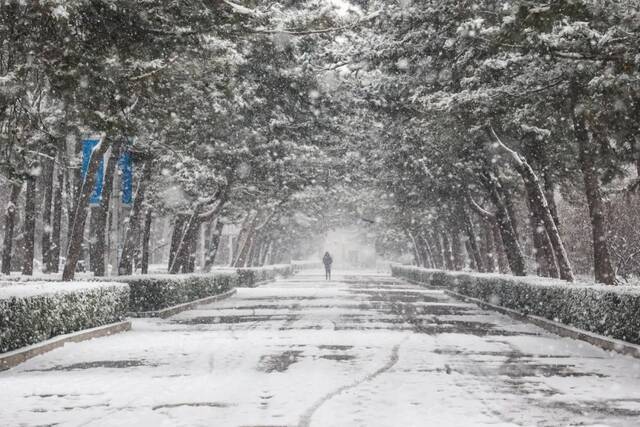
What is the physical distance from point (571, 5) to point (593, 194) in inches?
467

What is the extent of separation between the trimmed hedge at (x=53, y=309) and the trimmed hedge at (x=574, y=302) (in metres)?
10.4

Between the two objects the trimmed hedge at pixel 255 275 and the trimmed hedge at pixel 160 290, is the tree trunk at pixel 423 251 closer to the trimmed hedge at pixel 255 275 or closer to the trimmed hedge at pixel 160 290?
the trimmed hedge at pixel 255 275

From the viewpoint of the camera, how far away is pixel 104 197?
24.9 m

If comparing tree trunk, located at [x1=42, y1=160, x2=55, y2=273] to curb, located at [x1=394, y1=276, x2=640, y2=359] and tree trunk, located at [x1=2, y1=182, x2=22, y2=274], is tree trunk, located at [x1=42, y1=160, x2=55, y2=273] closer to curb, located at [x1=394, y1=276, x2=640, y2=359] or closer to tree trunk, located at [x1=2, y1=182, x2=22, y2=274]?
tree trunk, located at [x1=2, y1=182, x2=22, y2=274]

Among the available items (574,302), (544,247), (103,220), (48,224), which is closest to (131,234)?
(103,220)

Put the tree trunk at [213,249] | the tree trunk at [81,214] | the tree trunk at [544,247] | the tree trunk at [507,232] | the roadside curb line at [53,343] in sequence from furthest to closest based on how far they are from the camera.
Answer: the tree trunk at [213,249] < the tree trunk at [507,232] < the tree trunk at [544,247] < the tree trunk at [81,214] < the roadside curb line at [53,343]

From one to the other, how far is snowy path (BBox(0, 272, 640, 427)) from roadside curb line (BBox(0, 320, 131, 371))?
17cm

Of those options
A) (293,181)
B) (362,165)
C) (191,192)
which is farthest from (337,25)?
(362,165)

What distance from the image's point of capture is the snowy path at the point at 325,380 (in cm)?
845

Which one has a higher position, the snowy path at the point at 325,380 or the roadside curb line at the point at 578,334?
the roadside curb line at the point at 578,334

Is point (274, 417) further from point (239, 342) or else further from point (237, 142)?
point (237, 142)

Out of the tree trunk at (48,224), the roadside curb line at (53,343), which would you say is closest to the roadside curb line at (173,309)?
the roadside curb line at (53,343)

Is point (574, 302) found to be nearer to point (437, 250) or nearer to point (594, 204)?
point (594, 204)

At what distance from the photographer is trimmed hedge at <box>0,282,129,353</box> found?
12.8 m
